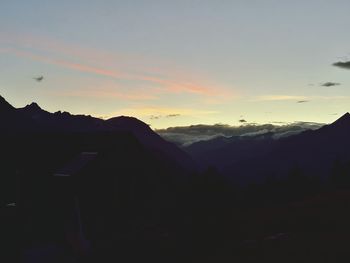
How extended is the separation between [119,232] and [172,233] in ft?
18.6

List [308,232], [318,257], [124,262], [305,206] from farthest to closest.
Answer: [305,206] < [124,262] < [308,232] < [318,257]

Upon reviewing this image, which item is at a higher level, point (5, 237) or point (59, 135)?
point (59, 135)

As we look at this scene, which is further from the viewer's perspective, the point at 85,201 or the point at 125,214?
the point at 125,214

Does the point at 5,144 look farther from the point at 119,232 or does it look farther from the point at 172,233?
the point at 172,233

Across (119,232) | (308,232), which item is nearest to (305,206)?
(308,232)

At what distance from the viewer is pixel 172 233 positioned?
29406 millimetres

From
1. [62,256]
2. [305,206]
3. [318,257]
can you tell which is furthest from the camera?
[305,206]

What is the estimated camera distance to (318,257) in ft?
63.0

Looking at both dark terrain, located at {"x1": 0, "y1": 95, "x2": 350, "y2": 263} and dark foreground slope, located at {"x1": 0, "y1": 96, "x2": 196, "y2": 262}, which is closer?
dark terrain, located at {"x1": 0, "y1": 95, "x2": 350, "y2": 263}

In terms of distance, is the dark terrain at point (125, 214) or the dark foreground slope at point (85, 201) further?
the dark foreground slope at point (85, 201)

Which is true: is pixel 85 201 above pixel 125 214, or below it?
above

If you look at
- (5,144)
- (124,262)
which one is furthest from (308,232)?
(5,144)

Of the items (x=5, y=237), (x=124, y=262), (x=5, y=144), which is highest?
(x=5, y=144)

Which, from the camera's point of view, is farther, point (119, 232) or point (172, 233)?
point (119, 232)
